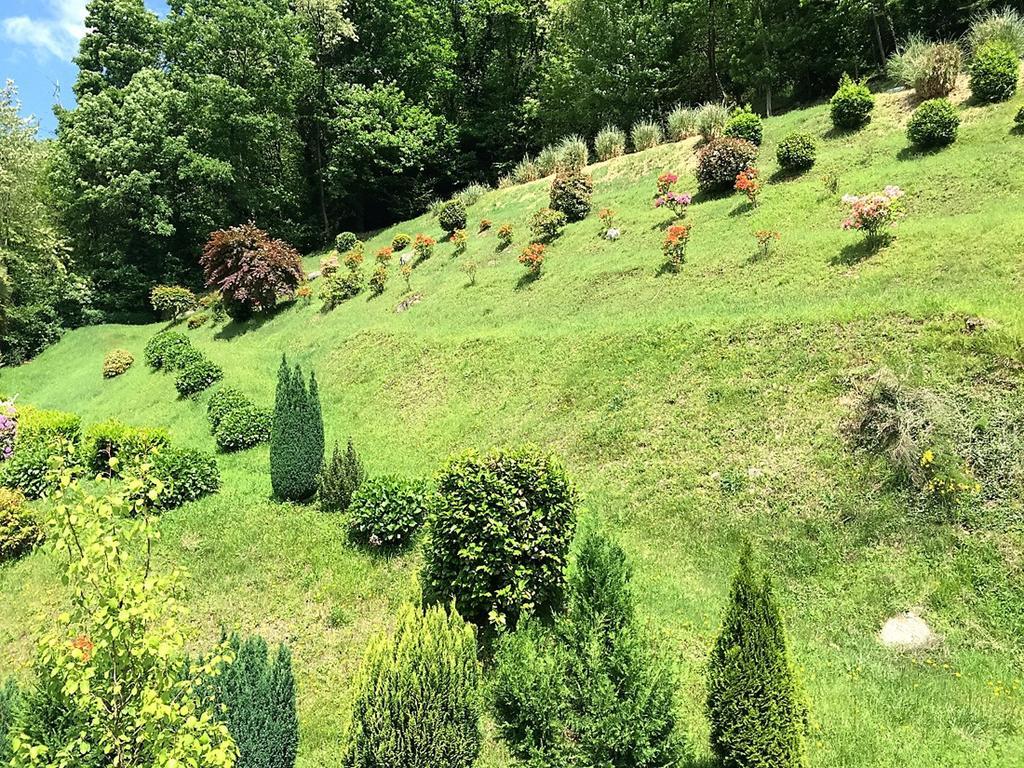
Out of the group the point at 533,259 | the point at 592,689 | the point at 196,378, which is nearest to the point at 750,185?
the point at 533,259

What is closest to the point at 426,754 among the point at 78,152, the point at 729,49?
the point at 729,49

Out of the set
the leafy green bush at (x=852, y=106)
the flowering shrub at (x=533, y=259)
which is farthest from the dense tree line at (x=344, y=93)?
the flowering shrub at (x=533, y=259)

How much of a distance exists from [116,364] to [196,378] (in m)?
7.23

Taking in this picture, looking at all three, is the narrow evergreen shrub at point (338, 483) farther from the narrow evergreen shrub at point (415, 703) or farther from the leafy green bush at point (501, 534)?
the narrow evergreen shrub at point (415, 703)

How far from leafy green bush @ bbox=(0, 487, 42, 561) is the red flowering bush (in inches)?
548

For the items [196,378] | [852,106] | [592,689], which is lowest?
[592,689]

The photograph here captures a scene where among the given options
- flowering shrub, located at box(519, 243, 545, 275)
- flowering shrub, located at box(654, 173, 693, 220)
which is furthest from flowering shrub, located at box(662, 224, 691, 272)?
flowering shrub, located at box(519, 243, 545, 275)

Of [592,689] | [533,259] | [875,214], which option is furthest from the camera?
[533,259]

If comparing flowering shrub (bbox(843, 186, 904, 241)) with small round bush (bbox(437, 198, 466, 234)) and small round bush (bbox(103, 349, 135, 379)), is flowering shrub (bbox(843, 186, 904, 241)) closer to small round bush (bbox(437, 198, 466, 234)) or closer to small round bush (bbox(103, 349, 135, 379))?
small round bush (bbox(437, 198, 466, 234))

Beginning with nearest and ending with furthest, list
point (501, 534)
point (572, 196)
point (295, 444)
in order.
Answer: point (501, 534) < point (295, 444) < point (572, 196)

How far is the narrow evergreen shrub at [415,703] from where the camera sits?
5.13 m

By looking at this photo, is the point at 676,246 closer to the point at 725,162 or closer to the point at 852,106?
the point at 725,162

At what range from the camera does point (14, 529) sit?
429 inches

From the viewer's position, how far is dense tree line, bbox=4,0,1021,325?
29.6 m
